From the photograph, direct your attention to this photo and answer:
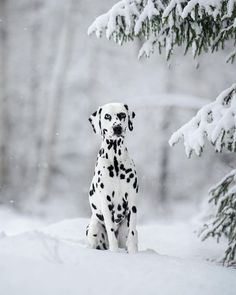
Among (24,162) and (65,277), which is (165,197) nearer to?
(24,162)

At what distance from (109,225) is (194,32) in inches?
83.3

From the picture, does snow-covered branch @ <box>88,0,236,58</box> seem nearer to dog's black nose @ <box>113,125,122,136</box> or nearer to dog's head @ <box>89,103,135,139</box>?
dog's head @ <box>89,103,135,139</box>

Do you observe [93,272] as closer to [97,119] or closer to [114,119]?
[114,119]

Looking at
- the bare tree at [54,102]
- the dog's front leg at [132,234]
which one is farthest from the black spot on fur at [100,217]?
the bare tree at [54,102]

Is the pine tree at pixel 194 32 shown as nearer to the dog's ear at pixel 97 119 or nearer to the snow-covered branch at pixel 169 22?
the snow-covered branch at pixel 169 22

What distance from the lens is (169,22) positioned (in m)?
5.19

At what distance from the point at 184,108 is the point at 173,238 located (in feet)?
35.5

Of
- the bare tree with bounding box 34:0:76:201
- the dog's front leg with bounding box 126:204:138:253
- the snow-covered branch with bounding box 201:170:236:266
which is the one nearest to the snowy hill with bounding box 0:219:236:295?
the dog's front leg with bounding box 126:204:138:253

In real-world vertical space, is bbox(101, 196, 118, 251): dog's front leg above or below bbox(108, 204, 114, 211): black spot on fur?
below

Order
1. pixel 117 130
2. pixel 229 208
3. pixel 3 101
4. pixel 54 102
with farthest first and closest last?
pixel 3 101 < pixel 54 102 < pixel 229 208 < pixel 117 130

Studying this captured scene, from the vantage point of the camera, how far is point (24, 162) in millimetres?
20328

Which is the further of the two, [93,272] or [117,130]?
[117,130]

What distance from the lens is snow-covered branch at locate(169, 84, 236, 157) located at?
15.6ft

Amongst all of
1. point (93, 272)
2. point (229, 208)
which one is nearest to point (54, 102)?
point (229, 208)
